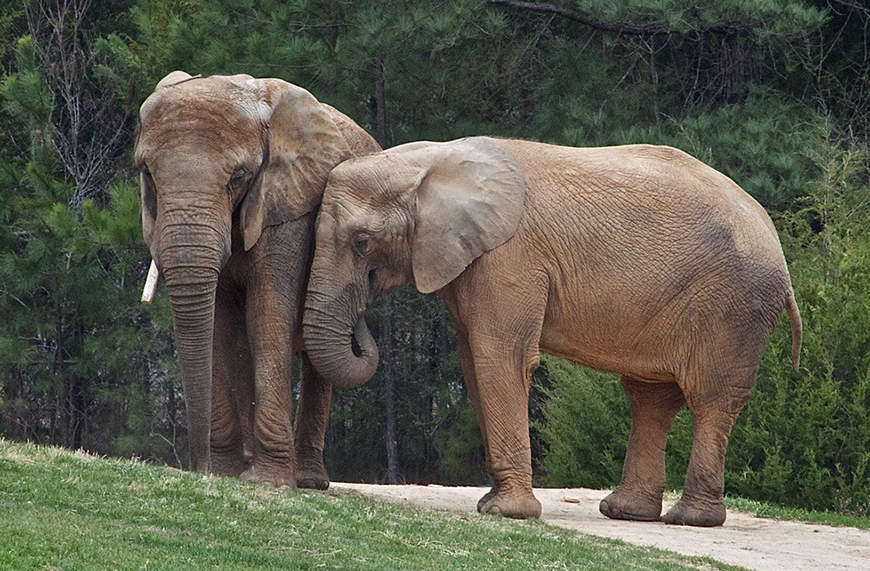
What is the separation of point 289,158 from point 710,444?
4073 mm

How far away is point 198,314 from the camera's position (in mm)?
11617

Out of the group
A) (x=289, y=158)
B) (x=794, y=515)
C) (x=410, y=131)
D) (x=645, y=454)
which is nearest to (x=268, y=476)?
(x=289, y=158)

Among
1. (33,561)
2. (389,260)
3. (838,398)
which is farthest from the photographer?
(838,398)

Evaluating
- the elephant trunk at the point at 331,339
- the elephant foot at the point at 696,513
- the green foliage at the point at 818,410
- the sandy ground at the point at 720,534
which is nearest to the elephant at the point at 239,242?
the elephant trunk at the point at 331,339

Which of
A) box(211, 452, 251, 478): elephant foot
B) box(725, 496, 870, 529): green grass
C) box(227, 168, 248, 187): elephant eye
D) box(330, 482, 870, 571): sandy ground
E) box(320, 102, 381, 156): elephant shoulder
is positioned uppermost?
box(320, 102, 381, 156): elephant shoulder

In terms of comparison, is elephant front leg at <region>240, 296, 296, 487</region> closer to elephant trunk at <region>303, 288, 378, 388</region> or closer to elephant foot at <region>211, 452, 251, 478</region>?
elephant trunk at <region>303, 288, 378, 388</region>

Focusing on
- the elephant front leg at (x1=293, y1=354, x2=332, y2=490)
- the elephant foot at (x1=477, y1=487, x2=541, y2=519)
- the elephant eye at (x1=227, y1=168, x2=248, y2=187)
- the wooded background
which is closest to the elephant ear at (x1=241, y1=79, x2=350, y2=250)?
the elephant eye at (x1=227, y1=168, x2=248, y2=187)

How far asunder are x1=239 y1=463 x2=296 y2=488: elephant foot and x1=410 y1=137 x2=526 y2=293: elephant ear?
68.1 inches

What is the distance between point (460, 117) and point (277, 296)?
1110cm

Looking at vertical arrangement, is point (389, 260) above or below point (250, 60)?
below

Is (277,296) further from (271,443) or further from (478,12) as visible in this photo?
(478,12)

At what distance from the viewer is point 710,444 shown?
1305 centimetres

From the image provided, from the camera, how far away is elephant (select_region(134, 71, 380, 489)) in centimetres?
1155

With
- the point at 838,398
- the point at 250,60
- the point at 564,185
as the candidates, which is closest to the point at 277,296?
the point at 564,185
